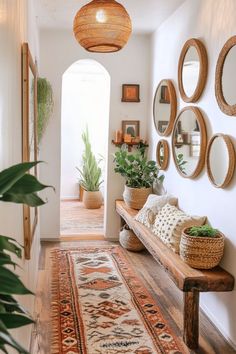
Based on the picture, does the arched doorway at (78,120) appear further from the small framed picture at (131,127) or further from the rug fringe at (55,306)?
the rug fringe at (55,306)

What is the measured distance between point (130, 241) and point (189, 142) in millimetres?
1657

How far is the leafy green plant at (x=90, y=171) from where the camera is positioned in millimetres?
7246

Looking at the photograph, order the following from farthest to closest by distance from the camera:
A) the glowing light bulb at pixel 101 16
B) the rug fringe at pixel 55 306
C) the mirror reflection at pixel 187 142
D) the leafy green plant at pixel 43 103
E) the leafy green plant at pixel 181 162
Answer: the leafy green plant at pixel 43 103 < the leafy green plant at pixel 181 162 < the mirror reflection at pixel 187 142 < the rug fringe at pixel 55 306 < the glowing light bulb at pixel 101 16

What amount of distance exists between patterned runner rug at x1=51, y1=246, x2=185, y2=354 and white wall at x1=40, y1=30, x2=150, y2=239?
89 centimetres

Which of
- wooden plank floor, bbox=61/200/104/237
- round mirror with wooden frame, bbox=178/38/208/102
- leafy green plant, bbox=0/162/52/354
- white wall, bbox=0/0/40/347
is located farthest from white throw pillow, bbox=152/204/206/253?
leafy green plant, bbox=0/162/52/354

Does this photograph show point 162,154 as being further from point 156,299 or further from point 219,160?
point 156,299

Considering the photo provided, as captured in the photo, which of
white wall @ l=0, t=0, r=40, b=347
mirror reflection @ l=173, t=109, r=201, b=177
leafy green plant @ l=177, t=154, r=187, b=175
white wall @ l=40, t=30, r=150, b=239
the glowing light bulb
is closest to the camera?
white wall @ l=0, t=0, r=40, b=347

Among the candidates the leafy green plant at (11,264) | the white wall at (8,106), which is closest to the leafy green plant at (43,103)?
the white wall at (8,106)

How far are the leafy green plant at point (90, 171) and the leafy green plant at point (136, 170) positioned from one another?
8.14 ft

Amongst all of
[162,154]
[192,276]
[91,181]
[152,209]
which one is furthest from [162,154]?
[91,181]

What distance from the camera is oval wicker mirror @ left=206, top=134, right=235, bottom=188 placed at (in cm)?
271

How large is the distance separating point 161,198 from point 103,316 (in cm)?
143

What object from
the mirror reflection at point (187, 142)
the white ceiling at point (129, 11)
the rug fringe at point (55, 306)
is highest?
the white ceiling at point (129, 11)

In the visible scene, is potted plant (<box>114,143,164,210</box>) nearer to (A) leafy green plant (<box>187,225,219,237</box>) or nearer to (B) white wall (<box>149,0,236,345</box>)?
(B) white wall (<box>149,0,236,345</box>)
